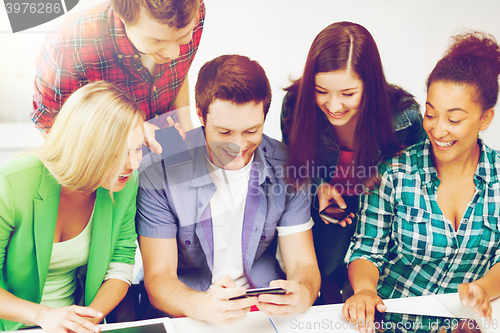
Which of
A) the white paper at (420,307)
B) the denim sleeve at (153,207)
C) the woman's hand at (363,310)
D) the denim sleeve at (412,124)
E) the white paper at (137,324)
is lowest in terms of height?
the white paper at (420,307)

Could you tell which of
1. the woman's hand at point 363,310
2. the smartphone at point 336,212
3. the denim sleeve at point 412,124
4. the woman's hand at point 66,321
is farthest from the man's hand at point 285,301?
the denim sleeve at point 412,124

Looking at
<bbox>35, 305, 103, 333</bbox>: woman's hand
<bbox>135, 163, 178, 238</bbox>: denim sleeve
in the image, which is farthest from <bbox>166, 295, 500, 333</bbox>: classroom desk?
<bbox>135, 163, 178, 238</bbox>: denim sleeve

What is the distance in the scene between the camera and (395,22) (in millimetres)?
1597

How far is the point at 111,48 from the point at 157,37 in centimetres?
16

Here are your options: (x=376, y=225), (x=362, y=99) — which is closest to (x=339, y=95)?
(x=362, y=99)

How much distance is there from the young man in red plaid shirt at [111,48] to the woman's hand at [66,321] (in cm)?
59

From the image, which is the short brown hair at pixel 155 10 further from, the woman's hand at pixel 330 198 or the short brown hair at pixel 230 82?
the woman's hand at pixel 330 198

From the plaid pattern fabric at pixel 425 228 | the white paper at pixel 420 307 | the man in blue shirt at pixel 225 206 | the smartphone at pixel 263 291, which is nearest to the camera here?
the smartphone at pixel 263 291

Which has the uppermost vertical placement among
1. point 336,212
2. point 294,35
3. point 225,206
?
point 294,35

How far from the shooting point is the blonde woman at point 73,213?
47.6 inches

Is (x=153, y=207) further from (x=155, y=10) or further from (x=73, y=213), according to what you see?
(x=155, y=10)

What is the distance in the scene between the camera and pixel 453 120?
1482 mm

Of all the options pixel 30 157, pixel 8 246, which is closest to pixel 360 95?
pixel 30 157

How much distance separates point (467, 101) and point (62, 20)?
4.73 ft
